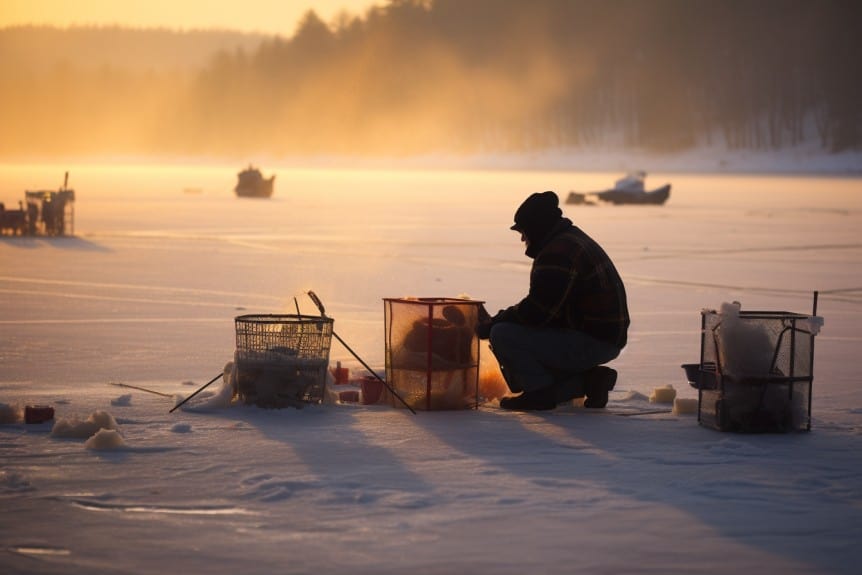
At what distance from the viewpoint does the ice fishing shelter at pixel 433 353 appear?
328 inches

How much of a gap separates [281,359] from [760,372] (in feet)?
8.76

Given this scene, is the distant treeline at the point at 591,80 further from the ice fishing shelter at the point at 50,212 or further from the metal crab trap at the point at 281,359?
the metal crab trap at the point at 281,359

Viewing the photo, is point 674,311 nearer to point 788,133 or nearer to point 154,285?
point 154,285

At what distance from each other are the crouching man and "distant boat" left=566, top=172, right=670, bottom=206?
3912cm

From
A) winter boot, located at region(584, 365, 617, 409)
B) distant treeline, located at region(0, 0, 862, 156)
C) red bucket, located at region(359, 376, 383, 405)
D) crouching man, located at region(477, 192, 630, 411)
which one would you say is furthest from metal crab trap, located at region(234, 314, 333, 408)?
distant treeline, located at region(0, 0, 862, 156)

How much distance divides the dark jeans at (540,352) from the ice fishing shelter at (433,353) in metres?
0.22

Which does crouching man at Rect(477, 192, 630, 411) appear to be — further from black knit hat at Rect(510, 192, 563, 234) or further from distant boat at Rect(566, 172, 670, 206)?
distant boat at Rect(566, 172, 670, 206)

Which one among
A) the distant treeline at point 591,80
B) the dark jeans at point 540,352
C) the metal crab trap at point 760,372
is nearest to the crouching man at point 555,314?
the dark jeans at point 540,352

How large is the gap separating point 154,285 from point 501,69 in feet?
483

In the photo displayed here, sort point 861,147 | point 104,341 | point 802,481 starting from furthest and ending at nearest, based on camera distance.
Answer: point 861,147
point 104,341
point 802,481

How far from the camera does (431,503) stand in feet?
19.7

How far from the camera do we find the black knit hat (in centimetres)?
824

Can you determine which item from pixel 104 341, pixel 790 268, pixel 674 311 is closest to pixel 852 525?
pixel 104 341

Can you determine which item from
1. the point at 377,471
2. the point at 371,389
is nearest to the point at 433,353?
the point at 371,389
